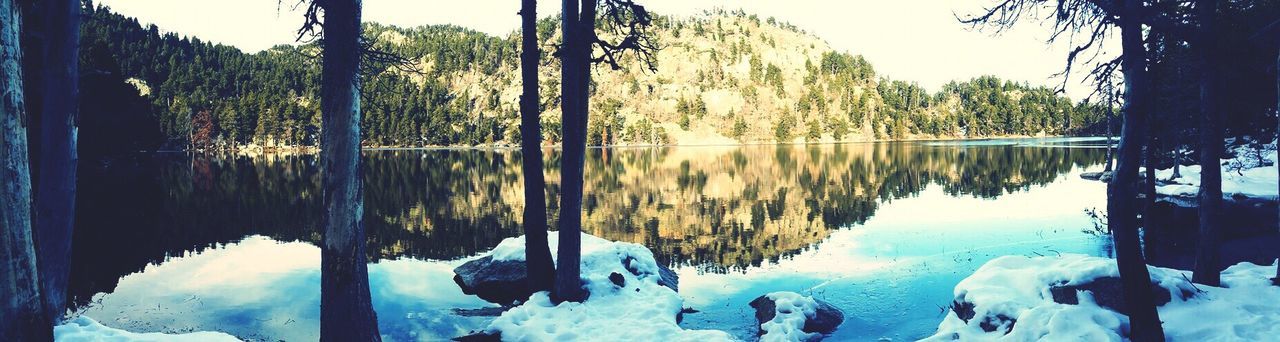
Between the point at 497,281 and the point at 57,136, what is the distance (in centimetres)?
775

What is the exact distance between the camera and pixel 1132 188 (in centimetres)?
723

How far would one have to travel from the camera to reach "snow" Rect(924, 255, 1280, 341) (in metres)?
7.72

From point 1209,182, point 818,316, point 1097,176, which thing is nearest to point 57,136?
point 818,316

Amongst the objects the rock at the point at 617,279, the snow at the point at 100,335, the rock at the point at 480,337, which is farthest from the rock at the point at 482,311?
the snow at the point at 100,335

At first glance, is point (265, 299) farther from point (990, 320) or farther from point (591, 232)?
point (990, 320)

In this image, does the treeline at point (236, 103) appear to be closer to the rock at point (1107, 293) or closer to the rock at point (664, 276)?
the rock at point (664, 276)

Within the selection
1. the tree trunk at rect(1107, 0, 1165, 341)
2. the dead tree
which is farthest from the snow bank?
the tree trunk at rect(1107, 0, 1165, 341)

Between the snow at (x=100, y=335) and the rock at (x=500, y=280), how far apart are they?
6.02 metres

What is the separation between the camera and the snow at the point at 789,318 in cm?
975

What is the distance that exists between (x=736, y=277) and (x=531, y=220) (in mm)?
6182

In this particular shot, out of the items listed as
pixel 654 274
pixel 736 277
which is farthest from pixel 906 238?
pixel 654 274

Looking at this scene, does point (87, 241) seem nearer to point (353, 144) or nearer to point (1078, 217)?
point (353, 144)

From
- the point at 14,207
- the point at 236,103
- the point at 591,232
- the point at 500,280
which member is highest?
the point at 236,103

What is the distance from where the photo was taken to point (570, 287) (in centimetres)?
1106
